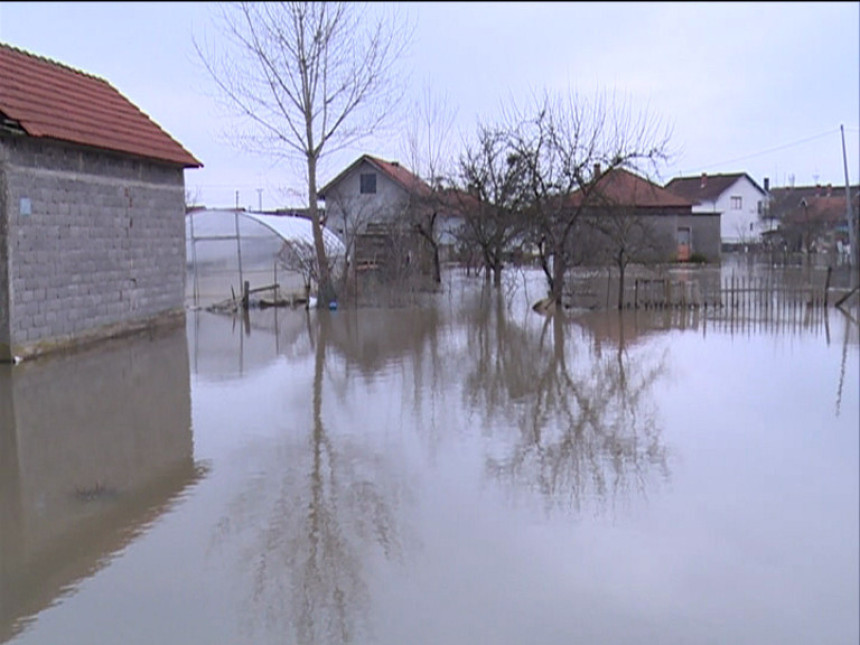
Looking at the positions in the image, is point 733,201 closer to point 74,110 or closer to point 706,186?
point 706,186

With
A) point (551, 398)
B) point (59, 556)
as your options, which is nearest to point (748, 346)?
point (551, 398)

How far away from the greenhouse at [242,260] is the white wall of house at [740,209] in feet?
140

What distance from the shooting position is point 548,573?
572 centimetres

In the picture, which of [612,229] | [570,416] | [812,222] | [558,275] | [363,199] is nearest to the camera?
[570,416]

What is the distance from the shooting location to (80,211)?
50.1ft

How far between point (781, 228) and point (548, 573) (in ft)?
166

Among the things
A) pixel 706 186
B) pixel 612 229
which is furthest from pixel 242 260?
pixel 706 186

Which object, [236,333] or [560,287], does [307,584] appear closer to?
[236,333]

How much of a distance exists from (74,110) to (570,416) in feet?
35.5

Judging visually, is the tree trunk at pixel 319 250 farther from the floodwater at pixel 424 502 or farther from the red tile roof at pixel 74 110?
the floodwater at pixel 424 502

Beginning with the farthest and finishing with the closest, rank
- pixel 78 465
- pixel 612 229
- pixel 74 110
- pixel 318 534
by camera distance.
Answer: pixel 612 229 < pixel 74 110 < pixel 78 465 < pixel 318 534

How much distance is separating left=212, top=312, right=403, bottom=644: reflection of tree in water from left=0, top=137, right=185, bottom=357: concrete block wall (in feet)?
A: 22.7

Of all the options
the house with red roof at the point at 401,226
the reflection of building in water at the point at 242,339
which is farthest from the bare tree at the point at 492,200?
the reflection of building in water at the point at 242,339

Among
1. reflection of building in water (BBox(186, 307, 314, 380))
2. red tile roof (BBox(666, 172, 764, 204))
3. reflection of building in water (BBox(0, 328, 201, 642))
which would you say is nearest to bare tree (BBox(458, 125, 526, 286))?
reflection of building in water (BBox(186, 307, 314, 380))
